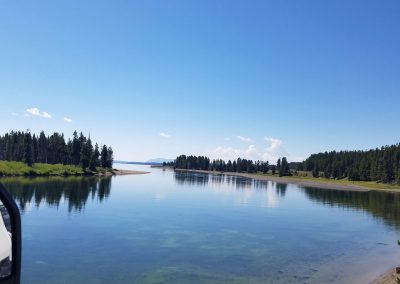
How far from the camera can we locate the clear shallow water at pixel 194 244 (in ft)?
99.9

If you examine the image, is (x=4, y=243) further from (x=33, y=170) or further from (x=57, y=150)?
(x=57, y=150)

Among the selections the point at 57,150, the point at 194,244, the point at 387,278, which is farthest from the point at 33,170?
the point at 387,278

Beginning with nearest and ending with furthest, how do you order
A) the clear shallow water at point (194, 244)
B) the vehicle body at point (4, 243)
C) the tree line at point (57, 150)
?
the vehicle body at point (4, 243)
the clear shallow water at point (194, 244)
the tree line at point (57, 150)

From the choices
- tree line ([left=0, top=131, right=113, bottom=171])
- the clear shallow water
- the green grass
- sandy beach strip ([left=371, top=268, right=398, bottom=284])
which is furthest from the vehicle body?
tree line ([left=0, top=131, right=113, bottom=171])

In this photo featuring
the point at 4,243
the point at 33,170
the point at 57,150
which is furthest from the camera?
the point at 57,150

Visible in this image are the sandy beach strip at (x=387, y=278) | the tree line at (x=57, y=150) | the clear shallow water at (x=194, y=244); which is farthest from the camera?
the tree line at (x=57, y=150)

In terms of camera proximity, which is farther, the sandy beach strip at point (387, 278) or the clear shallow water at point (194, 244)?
the clear shallow water at point (194, 244)

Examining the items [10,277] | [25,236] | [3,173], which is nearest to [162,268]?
[25,236]

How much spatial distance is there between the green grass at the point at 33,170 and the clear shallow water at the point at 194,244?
5639 centimetres

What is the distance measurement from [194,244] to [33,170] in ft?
→ 357

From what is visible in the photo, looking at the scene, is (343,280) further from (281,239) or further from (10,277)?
(10,277)

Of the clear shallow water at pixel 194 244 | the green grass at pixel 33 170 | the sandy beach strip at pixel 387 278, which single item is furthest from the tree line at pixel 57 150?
the sandy beach strip at pixel 387 278

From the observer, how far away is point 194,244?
42.3 m

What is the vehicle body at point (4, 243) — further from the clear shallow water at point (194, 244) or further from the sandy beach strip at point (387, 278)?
the sandy beach strip at point (387, 278)
